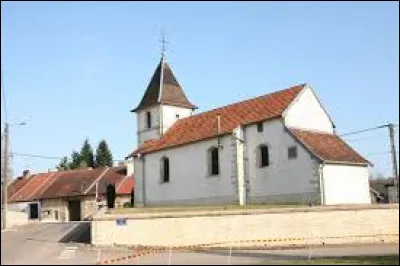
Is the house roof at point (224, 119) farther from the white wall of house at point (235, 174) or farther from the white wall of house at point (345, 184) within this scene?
the white wall of house at point (345, 184)

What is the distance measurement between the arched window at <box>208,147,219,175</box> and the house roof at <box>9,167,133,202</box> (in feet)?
44.2

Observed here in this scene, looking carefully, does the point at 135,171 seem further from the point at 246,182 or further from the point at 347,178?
Result: the point at 347,178

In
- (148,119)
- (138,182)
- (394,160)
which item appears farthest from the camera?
(148,119)

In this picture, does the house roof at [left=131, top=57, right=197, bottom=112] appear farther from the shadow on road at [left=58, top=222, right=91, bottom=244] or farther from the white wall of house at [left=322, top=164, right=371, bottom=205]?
the shadow on road at [left=58, top=222, right=91, bottom=244]

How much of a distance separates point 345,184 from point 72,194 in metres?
25.2

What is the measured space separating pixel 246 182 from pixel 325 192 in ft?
20.4

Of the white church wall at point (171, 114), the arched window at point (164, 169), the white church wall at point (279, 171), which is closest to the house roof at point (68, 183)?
the white church wall at point (171, 114)

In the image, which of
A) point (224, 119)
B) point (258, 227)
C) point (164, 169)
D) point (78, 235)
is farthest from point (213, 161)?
point (78, 235)

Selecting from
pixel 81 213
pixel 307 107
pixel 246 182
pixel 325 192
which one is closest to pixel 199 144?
pixel 246 182

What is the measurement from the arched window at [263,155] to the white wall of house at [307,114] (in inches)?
90.6

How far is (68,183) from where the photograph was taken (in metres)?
53.9

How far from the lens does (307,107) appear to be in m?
39.5

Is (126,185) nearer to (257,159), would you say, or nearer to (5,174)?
(257,159)

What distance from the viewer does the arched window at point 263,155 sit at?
38.2 metres
